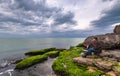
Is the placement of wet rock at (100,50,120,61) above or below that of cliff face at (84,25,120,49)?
below

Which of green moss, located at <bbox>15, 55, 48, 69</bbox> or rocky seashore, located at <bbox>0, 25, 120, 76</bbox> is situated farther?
green moss, located at <bbox>15, 55, 48, 69</bbox>

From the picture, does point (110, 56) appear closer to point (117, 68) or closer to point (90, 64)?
point (90, 64)

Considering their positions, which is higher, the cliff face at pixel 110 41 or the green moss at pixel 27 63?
the cliff face at pixel 110 41

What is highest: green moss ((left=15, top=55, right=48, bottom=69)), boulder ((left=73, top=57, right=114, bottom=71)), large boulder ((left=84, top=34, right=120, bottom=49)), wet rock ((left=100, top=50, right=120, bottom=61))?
large boulder ((left=84, top=34, right=120, bottom=49))

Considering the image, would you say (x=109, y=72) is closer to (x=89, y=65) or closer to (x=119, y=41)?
(x=89, y=65)

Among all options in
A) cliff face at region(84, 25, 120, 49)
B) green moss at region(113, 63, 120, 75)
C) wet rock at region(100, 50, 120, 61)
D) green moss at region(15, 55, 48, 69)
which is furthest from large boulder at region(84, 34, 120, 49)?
green moss at region(15, 55, 48, 69)

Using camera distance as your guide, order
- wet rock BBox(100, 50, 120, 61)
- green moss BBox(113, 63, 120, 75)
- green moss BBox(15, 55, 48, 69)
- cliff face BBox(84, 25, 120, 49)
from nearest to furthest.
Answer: green moss BBox(113, 63, 120, 75)
wet rock BBox(100, 50, 120, 61)
cliff face BBox(84, 25, 120, 49)
green moss BBox(15, 55, 48, 69)

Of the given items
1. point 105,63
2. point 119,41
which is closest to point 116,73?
point 105,63

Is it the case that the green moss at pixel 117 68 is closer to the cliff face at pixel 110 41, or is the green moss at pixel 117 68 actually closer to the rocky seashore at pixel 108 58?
the rocky seashore at pixel 108 58

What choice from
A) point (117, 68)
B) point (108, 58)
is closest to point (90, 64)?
point (108, 58)

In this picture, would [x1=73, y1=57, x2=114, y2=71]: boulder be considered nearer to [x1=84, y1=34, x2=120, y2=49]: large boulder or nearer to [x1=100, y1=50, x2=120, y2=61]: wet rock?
[x1=100, y1=50, x2=120, y2=61]: wet rock

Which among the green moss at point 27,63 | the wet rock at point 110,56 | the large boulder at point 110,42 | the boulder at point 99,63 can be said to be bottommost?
the green moss at point 27,63

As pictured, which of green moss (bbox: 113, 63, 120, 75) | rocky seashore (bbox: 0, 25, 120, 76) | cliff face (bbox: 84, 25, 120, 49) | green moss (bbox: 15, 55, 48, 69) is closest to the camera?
green moss (bbox: 113, 63, 120, 75)

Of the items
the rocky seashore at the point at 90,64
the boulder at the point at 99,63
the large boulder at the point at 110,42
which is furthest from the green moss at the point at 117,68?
the large boulder at the point at 110,42
